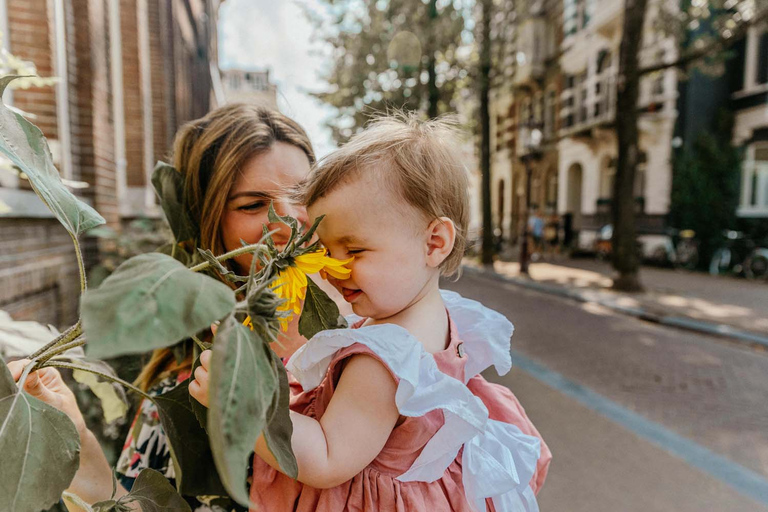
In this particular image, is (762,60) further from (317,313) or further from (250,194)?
(317,313)

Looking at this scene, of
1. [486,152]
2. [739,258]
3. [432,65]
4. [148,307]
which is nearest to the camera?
[148,307]

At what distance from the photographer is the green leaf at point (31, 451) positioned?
428 millimetres

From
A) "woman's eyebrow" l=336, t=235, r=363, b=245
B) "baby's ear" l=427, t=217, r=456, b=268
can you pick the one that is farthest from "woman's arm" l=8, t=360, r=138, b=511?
"baby's ear" l=427, t=217, r=456, b=268

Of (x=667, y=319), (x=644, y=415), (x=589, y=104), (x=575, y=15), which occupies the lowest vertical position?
(x=644, y=415)

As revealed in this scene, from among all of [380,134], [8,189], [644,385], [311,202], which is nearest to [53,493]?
[311,202]

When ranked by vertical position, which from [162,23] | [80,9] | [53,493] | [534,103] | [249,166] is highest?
[534,103]

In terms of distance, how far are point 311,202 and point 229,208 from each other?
1.56 feet

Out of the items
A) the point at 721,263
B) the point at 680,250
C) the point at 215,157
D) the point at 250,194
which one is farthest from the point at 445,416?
the point at 680,250

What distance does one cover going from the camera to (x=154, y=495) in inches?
24.1

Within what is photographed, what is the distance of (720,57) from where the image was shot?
9656mm

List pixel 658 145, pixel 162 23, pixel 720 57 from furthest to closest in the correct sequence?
1. pixel 658 145
2. pixel 720 57
3. pixel 162 23

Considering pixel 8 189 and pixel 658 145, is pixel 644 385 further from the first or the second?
pixel 658 145

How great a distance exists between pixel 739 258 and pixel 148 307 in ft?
50.0

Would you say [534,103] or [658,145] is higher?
[534,103]
